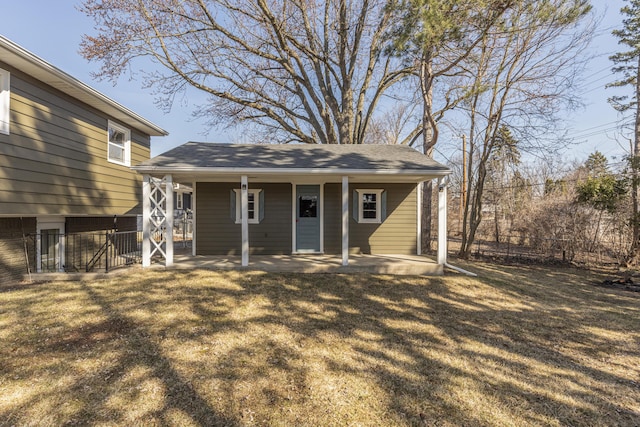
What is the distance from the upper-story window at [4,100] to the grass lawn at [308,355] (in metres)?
2.94

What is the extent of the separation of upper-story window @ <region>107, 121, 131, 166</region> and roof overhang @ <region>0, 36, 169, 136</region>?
27 cm

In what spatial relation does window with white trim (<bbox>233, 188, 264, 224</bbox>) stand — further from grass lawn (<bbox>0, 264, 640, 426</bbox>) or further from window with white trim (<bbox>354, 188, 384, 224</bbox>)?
window with white trim (<bbox>354, 188, 384, 224</bbox>)

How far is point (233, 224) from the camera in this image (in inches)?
310

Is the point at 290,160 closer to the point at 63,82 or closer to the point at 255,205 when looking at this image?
the point at 255,205

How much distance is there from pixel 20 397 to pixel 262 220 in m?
5.78

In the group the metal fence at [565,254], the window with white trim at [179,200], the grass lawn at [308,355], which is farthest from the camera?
the window with white trim at [179,200]

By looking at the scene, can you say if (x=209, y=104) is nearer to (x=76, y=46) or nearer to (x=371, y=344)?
(x=76, y=46)

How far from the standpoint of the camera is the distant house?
201 inches

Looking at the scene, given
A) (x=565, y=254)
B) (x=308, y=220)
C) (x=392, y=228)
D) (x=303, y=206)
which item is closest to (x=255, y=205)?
(x=303, y=206)

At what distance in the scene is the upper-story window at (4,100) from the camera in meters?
4.98

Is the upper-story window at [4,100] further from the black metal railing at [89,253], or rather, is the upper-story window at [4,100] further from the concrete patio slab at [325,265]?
the concrete patio slab at [325,265]

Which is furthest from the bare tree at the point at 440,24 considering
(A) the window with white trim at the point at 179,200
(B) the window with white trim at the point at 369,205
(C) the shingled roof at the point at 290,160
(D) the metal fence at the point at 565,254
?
(A) the window with white trim at the point at 179,200

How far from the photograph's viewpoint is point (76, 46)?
30.5ft

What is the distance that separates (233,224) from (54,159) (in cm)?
407
